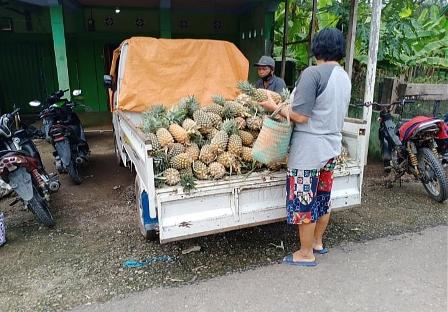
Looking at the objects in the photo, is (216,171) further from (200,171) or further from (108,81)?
(108,81)

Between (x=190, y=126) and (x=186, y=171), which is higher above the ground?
(x=190, y=126)

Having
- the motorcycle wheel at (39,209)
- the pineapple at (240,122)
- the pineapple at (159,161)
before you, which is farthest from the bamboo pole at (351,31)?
the motorcycle wheel at (39,209)

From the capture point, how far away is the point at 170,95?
4957mm

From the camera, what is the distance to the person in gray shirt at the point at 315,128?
2.68 m

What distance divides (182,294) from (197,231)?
498 mm

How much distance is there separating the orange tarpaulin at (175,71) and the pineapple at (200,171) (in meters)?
2.09

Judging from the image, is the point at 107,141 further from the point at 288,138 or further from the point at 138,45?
the point at 288,138

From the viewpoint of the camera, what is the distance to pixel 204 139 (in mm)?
3365

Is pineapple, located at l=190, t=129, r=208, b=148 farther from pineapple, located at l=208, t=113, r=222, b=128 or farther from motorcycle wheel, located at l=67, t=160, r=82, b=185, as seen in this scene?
motorcycle wheel, located at l=67, t=160, r=82, b=185

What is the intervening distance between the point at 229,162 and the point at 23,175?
2210 mm

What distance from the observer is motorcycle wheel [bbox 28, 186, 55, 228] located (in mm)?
3635

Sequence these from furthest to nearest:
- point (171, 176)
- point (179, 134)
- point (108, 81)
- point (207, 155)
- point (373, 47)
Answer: point (373, 47) < point (108, 81) < point (179, 134) < point (207, 155) < point (171, 176)

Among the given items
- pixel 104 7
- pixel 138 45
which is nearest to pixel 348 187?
pixel 138 45

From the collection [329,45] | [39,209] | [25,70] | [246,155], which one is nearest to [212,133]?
[246,155]
